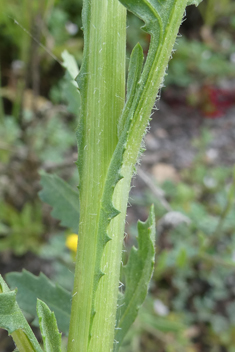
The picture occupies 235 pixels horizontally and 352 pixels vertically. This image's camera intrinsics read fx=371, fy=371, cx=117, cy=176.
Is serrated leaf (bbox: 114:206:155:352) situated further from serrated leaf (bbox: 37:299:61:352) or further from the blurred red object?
the blurred red object

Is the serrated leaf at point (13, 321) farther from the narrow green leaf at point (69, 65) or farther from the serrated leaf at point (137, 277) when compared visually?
the narrow green leaf at point (69, 65)

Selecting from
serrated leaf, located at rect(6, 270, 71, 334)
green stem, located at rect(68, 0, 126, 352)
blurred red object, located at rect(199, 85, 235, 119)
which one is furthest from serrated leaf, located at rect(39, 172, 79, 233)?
blurred red object, located at rect(199, 85, 235, 119)

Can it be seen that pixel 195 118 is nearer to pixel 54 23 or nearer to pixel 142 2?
pixel 54 23

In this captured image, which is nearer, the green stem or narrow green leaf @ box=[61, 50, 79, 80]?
the green stem

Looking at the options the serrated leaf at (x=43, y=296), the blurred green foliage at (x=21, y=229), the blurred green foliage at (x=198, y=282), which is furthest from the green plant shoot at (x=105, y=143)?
the blurred green foliage at (x=21, y=229)

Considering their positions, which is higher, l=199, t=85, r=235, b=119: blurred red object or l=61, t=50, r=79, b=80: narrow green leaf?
l=199, t=85, r=235, b=119: blurred red object

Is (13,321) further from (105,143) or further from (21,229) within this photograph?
(21,229)

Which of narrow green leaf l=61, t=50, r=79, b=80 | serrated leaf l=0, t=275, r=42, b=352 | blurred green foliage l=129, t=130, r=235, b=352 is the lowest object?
serrated leaf l=0, t=275, r=42, b=352
